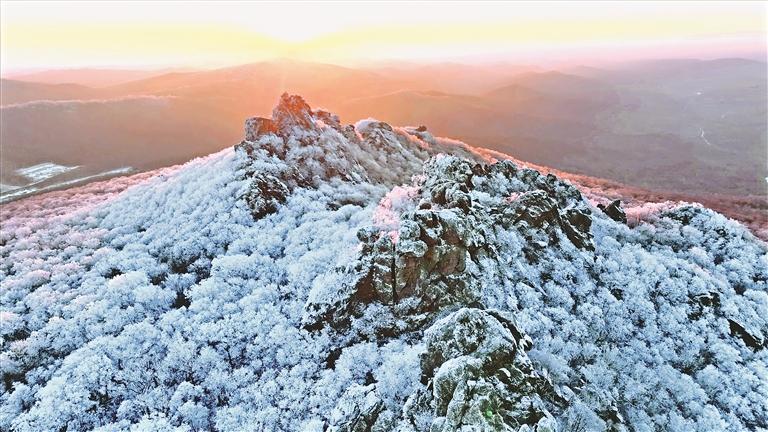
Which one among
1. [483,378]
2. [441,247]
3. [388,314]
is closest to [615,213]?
[441,247]

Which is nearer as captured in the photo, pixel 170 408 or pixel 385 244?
pixel 170 408

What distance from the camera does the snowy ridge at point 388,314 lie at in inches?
742

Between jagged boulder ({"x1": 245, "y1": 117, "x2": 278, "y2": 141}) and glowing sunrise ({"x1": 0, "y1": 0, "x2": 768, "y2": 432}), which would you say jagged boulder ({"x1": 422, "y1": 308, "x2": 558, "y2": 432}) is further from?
jagged boulder ({"x1": 245, "y1": 117, "x2": 278, "y2": 141})

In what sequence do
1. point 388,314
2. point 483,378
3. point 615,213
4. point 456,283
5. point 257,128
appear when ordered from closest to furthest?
point 483,378, point 388,314, point 456,283, point 615,213, point 257,128

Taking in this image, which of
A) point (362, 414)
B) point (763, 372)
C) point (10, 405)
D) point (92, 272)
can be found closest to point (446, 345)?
point (362, 414)

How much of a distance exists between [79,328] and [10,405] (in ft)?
17.1

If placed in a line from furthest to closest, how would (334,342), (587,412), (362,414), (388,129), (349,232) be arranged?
(388,129) → (349,232) → (334,342) → (587,412) → (362,414)

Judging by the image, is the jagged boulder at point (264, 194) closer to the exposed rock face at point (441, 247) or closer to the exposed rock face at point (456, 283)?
the exposed rock face at point (456, 283)

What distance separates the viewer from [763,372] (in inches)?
947

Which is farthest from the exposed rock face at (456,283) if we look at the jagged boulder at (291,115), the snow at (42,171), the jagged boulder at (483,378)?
the snow at (42,171)

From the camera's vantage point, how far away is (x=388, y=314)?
23078 millimetres

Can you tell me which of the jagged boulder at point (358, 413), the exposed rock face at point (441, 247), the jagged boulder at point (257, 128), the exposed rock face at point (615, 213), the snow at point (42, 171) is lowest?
the snow at point (42, 171)

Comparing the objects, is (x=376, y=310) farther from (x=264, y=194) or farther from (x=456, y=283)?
(x=264, y=194)

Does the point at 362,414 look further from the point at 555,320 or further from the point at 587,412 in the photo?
the point at 555,320
